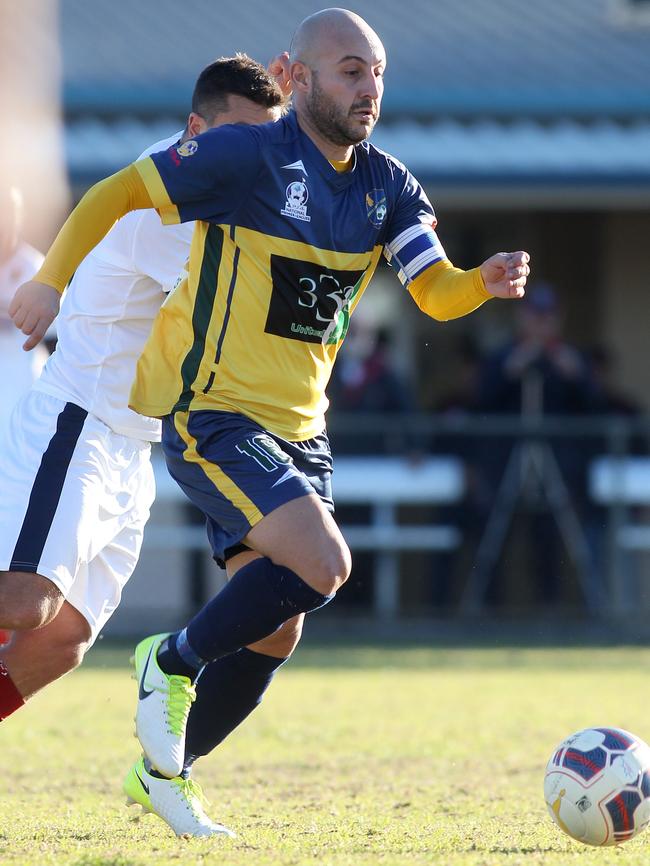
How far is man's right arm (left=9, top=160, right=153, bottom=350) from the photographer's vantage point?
14.5 feet

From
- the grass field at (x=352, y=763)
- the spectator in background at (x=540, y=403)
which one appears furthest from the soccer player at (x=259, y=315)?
the spectator in background at (x=540, y=403)

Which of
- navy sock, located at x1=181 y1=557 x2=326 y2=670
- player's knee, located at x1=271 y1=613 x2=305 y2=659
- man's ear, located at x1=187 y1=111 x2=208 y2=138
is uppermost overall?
man's ear, located at x1=187 y1=111 x2=208 y2=138

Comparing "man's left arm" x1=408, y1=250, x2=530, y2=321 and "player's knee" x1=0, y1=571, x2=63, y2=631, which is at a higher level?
"man's left arm" x1=408, y1=250, x2=530, y2=321

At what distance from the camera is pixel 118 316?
16.9 ft

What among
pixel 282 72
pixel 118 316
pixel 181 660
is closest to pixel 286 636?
pixel 181 660

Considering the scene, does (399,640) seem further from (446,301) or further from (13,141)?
(446,301)

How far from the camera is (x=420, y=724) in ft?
25.9

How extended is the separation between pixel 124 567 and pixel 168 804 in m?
0.89

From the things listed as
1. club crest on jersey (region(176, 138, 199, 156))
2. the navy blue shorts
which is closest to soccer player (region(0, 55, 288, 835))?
the navy blue shorts

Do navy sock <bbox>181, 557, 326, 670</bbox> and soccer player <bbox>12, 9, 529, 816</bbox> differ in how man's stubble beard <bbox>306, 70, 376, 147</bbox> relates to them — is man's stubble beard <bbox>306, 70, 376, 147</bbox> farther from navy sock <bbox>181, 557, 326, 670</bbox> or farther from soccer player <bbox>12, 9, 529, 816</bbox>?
navy sock <bbox>181, 557, 326, 670</bbox>

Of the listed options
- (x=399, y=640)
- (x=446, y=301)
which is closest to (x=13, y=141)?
(x=399, y=640)

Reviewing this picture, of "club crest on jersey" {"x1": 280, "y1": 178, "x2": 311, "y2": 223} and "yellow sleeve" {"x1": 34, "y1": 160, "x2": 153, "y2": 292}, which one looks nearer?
"yellow sleeve" {"x1": 34, "y1": 160, "x2": 153, "y2": 292}

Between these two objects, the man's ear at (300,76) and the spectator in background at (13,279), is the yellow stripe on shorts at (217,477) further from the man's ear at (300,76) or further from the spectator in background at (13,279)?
the spectator in background at (13,279)

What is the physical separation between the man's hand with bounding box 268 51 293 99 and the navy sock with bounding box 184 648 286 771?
1.86 m
